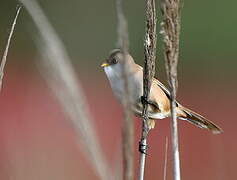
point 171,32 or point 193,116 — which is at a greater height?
point 193,116

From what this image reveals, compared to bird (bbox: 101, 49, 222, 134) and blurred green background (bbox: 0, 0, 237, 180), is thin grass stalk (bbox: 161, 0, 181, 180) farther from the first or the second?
blurred green background (bbox: 0, 0, 237, 180)

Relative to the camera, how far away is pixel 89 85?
6203 millimetres

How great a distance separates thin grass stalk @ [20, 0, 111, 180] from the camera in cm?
112

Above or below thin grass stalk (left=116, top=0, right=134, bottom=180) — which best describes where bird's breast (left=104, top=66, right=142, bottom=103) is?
above

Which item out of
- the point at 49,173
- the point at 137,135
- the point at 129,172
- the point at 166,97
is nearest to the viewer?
the point at 129,172

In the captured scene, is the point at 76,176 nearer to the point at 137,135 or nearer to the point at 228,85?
the point at 137,135

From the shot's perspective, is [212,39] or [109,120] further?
[212,39]

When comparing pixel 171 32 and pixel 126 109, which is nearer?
pixel 126 109

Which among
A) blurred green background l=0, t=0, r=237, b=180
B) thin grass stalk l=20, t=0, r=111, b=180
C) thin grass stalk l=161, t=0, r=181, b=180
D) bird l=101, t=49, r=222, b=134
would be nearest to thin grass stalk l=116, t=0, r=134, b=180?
thin grass stalk l=20, t=0, r=111, b=180

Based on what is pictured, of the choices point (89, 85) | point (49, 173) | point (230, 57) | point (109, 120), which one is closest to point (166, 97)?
point (49, 173)

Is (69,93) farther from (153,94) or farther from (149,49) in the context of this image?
(153,94)

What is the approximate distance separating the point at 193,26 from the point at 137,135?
2726mm

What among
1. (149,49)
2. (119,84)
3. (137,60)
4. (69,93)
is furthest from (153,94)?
(137,60)

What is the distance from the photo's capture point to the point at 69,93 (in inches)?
45.8
